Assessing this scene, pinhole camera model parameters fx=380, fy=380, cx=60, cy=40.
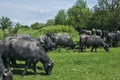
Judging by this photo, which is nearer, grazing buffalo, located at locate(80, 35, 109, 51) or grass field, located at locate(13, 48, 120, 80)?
grass field, located at locate(13, 48, 120, 80)

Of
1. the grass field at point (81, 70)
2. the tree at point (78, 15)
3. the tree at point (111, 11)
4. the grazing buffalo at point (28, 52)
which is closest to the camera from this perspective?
the grass field at point (81, 70)

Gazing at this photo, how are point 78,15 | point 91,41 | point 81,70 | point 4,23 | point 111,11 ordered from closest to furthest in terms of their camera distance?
point 81,70
point 91,41
point 111,11
point 4,23
point 78,15

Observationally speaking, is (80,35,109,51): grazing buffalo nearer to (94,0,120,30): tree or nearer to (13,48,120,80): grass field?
(13,48,120,80): grass field

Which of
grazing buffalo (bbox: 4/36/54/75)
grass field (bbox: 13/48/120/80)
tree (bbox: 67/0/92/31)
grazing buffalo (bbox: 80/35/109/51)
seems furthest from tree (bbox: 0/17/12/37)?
grazing buffalo (bbox: 4/36/54/75)

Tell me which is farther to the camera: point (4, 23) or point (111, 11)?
point (4, 23)

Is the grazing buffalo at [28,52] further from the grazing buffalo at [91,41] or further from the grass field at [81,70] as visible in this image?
the grazing buffalo at [91,41]

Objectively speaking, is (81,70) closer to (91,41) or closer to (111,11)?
(91,41)

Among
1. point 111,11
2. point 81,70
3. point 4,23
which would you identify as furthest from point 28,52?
point 4,23

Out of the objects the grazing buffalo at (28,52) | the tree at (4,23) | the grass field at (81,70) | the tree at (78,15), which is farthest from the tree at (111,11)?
the grazing buffalo at (28,52)

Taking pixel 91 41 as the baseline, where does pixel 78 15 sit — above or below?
above

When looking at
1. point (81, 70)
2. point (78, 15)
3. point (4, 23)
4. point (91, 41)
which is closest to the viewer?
point (81, 70)

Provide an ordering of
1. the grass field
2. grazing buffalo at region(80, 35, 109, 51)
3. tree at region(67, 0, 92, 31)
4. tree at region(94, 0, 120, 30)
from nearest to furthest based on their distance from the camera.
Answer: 1. the grass field
2. grazing buffalo at region(80, 35, 109, 51)
3. tree at region(94, 0, 120, 30)
4. tree at region(67, 0, 92, 31)

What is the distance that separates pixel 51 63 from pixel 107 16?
45.1 metres

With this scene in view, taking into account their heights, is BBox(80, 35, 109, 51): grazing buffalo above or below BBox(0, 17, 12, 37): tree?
below
